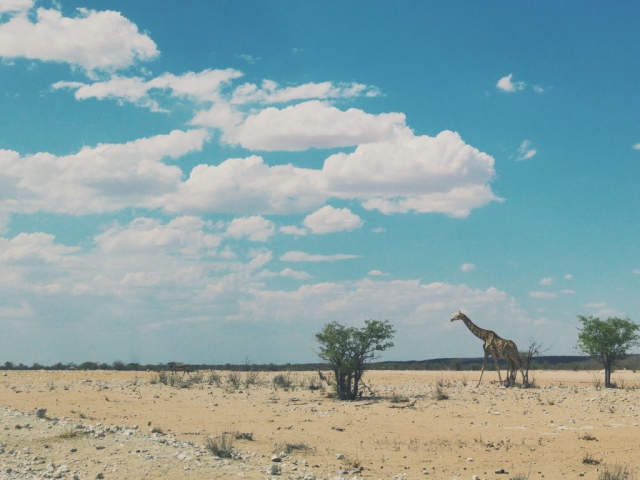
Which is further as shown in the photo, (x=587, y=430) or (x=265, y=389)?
(x=265, y=389)

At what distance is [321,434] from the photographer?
60.0ft

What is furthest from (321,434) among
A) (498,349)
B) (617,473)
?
(498,349)

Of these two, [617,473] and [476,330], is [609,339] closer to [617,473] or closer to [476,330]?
[476,330]

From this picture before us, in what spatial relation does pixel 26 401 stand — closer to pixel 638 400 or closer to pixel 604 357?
pixel 638 400

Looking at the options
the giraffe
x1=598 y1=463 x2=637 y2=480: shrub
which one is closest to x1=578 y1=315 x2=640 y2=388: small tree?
the giraffe

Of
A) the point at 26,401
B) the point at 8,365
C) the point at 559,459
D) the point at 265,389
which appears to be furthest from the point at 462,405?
the point at 8,365

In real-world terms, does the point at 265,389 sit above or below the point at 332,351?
below

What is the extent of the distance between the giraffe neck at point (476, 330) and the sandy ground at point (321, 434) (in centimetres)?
437

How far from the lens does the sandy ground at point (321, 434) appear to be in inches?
525

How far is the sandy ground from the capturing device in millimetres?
13328

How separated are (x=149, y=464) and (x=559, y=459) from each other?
29.6 ft

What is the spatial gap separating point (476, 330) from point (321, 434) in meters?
17.2

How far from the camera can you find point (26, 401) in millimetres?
25375

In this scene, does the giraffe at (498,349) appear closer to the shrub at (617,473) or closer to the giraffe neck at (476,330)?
the giraffe neck at (476,330)
